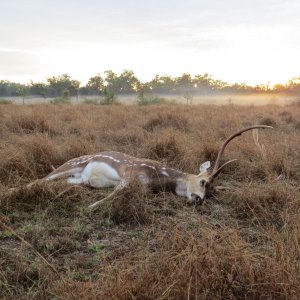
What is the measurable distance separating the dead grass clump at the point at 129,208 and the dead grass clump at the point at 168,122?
6469 millimetres

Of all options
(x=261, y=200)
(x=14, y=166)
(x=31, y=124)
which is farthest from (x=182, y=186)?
(x=31, y=124)

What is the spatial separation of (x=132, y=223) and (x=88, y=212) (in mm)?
572

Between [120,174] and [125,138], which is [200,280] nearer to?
[120,174]

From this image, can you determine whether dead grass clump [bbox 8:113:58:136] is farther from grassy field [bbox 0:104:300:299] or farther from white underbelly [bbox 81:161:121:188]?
white underbelly [bbox 81:161:121:188]

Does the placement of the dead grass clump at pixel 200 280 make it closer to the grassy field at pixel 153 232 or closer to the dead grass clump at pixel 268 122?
the grassy field at pixel 153 232

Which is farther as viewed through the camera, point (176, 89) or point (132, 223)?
point (176, 89)

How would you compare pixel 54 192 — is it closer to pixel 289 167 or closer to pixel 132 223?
pixel 132 223

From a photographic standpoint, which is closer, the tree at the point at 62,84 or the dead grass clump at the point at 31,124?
the dead grass clump at the point at 31,124

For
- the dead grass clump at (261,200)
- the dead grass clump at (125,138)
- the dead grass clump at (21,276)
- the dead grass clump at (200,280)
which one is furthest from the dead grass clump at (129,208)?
the dead grass clump at (125,138)

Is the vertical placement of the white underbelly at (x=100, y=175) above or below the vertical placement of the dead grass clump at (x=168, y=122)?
below

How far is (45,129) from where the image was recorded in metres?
10.5

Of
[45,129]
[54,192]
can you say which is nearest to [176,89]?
[45,129]

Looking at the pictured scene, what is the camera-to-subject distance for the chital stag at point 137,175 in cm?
553

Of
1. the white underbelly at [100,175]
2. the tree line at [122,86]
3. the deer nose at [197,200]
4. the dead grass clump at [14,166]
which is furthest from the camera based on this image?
the tree line at [122,86]
